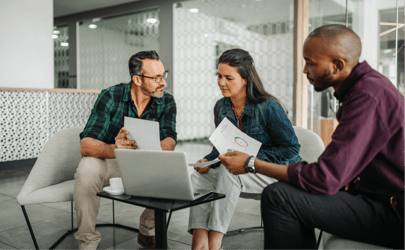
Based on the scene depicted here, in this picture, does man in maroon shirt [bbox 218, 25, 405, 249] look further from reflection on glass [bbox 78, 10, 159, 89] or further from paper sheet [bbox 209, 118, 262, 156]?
reflection on glass [bbox 78, 10, 159, 89]

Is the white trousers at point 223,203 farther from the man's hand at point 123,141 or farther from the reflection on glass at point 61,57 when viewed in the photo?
the reflection on glass at point 61,57

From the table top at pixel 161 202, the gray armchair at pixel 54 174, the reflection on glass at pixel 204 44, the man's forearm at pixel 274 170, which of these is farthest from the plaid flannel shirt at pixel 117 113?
the reflection on glass at pixel 204 44

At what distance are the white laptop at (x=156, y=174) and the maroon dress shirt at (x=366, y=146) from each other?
36cm

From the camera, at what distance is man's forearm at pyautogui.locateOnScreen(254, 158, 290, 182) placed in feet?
3.66

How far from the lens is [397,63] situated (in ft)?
12.1

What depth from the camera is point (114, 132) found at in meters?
2.03

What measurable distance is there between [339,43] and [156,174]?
0.75 metres

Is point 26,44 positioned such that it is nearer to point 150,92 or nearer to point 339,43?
point 150,92

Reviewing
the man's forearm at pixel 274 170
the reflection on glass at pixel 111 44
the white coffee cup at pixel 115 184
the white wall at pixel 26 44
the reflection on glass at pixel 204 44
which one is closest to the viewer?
the man's forearm at pixel 274 170

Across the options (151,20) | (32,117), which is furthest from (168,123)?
(151,20)

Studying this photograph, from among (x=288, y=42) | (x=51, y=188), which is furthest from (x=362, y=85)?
(x=288, y=42)

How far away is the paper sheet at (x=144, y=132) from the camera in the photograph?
Result: 1453 millimetres

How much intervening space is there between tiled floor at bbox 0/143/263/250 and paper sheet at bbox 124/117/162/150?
0.77m

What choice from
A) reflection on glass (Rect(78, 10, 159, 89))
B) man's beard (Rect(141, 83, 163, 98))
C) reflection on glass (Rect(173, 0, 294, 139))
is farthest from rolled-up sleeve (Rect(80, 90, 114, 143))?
reflection on glass (Rect(78, 10, 159, 89))
